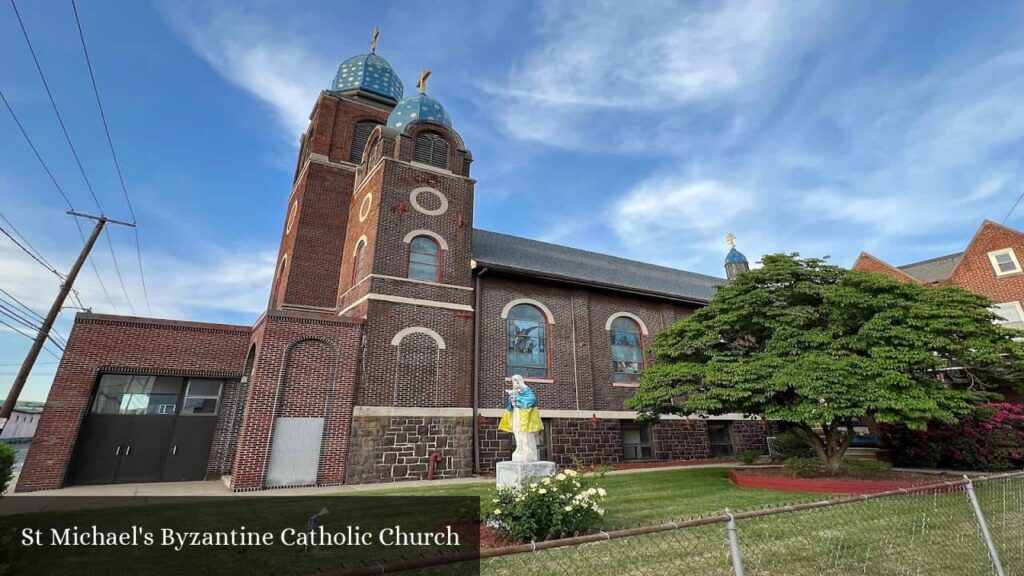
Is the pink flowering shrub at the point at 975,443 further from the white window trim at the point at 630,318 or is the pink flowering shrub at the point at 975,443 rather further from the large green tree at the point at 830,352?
the white window trim at the point at 630,318

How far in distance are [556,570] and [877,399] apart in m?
8.43

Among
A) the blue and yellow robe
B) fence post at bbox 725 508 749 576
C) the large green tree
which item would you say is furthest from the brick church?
fence post at bbox 725 508 749 576

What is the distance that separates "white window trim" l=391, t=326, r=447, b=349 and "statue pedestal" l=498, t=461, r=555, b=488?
7.36 meters

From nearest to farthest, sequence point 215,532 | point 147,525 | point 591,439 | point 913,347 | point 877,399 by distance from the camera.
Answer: point 215,532 < point 147,525 < point 877,399 < point 913,347 < point 591,439

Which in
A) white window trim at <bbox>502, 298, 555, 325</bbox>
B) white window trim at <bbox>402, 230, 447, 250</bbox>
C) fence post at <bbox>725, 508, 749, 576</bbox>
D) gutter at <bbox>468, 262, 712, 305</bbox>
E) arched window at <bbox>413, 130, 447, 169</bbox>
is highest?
arched window at <bbox>413, 130, 447, 169</bbox>

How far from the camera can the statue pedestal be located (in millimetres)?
7773

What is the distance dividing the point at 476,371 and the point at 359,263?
5878mm

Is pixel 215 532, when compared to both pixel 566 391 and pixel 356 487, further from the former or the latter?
pixel 566 391

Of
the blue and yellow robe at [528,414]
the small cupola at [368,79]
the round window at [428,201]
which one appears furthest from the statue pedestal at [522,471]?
the small cupola at [368,79]

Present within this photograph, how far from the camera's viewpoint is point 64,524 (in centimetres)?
782

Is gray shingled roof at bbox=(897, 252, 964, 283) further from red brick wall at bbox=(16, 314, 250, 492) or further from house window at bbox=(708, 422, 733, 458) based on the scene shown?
red brick wall at bbox=(16, 314, 250, 492)

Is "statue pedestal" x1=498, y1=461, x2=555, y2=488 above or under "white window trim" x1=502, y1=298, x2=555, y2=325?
under

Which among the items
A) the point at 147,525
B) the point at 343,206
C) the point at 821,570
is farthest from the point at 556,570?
the point at 343,206

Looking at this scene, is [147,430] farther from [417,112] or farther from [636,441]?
[636,441]
